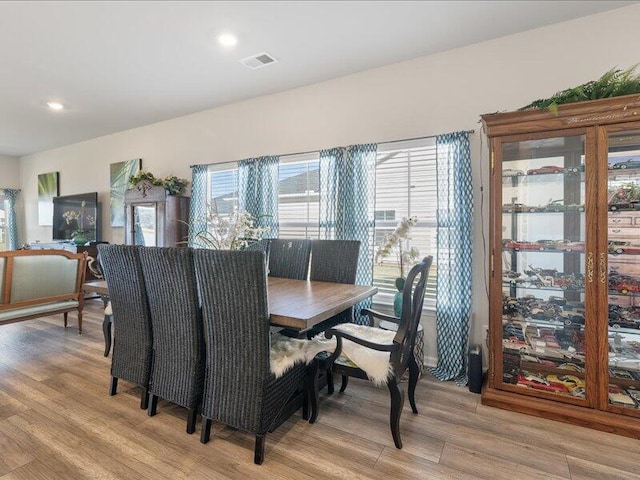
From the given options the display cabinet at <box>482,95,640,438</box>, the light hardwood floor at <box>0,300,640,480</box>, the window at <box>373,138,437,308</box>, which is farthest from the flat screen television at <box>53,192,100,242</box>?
the display cabinet at <box>482,95,640,438</box>

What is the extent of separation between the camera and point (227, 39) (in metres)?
2.68

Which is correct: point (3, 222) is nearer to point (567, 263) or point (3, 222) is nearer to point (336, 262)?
point (336, 262)

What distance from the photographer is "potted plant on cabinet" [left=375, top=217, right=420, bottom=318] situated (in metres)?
2.70

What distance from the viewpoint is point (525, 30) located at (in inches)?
102

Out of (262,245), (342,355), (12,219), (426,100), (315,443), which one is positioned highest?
(426,100)

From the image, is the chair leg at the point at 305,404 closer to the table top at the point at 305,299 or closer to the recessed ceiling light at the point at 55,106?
the table top at the point at 305,299

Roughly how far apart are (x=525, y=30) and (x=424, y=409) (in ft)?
9.80

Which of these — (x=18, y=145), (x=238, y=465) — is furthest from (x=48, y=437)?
(x=18, y=145)

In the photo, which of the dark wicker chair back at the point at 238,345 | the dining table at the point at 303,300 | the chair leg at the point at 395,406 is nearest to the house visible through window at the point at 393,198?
the dining table at the point at 303,300

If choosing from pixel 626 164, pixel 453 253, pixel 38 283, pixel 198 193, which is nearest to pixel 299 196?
pixel 198 193

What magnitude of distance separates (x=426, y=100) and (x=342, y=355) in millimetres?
2353

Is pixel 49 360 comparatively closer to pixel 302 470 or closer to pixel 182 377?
pixel 182 377

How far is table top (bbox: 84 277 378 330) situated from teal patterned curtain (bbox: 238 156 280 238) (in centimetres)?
92

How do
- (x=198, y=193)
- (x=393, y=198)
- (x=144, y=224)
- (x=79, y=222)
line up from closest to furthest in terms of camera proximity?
(x=393, y=198) < (x=198, y=193) < (x=144, y=224) < (x=79, y=222)
